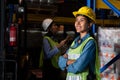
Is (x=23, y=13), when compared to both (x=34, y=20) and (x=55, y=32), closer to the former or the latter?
(x=55, y=32)

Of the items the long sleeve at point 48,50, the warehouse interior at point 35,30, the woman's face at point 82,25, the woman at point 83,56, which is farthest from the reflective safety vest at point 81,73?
the long sleeve at point 48,50

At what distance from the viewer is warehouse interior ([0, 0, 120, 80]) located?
5.99 metres

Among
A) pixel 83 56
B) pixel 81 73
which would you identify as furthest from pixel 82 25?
pixel 81 73

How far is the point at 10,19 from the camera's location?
6.46 m

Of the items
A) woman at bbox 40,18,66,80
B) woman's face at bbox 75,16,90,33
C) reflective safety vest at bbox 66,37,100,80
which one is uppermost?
woman's face at bbox 75,16,90,33

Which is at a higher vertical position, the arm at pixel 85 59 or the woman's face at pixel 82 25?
the woman's face at pixel 82 25

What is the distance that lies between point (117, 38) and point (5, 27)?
1.67m

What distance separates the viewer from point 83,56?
16.4 feet

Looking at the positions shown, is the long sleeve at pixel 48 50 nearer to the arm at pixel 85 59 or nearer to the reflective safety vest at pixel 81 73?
the reflective safety vest at pixel 81 73

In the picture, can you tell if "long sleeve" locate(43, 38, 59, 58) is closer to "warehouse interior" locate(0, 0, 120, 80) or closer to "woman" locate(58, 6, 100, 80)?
"warehouse interior" locate(0, 0, 120, 80)

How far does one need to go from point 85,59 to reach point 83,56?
0.15 ft

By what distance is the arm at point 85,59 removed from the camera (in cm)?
498

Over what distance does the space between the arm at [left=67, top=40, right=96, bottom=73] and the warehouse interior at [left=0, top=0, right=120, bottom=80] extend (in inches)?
33.4

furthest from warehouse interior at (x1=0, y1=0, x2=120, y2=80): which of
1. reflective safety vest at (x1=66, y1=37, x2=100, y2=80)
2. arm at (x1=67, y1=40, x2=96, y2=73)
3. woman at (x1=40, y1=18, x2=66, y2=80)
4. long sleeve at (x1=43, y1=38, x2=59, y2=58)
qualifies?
arm at (x1=67, y1=40, x2=96, y2=73)
